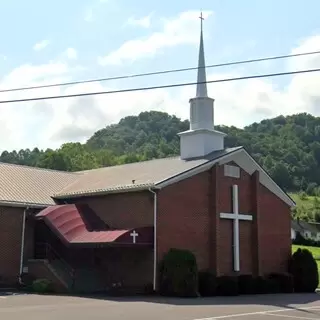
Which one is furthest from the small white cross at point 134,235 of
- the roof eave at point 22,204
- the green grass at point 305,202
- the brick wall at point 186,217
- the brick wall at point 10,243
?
the green grass at point 305,202

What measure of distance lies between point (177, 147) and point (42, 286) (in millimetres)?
91355

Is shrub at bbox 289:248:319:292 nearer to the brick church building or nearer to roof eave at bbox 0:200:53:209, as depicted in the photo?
the brick church building

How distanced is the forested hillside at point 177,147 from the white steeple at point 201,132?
157 feet

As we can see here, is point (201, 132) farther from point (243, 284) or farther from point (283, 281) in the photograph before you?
point (283, 281)

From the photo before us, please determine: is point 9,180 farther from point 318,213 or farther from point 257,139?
point 257,139

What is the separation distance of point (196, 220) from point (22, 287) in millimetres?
8418

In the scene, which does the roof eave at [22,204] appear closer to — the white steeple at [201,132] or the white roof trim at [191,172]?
the white roof trim at [191,172]

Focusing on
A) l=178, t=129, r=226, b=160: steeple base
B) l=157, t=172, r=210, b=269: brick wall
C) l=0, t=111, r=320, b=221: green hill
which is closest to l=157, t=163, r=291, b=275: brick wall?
l=157, t=172, r=210, b=269: brick wall

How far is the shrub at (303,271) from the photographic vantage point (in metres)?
30.5

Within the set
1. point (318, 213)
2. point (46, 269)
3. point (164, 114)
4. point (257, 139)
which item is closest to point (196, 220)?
point (46, 269)

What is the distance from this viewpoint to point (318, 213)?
100125 millimetres

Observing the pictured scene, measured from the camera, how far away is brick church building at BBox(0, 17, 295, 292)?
83.7 feet

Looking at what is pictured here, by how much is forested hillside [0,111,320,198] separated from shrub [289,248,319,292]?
1942 inches

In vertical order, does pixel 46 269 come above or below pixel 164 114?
below
